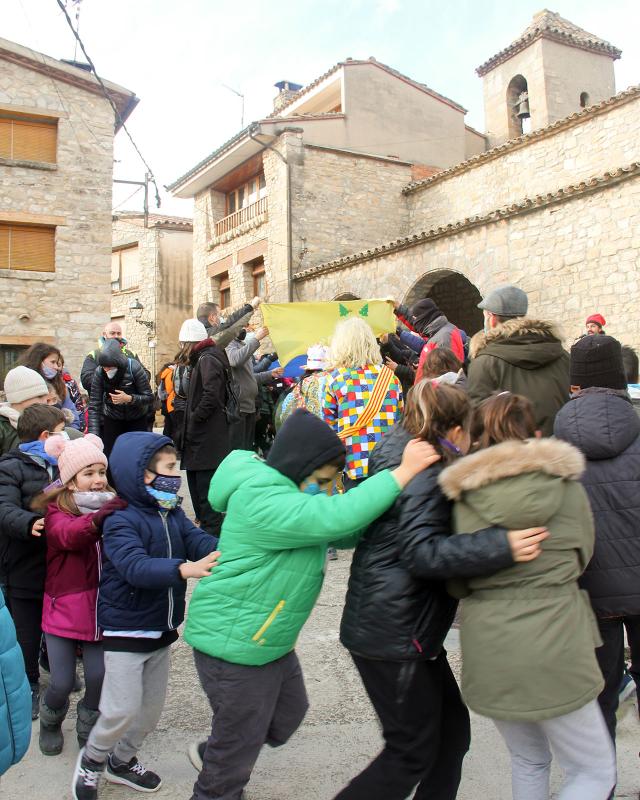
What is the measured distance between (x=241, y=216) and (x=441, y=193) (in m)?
6.45

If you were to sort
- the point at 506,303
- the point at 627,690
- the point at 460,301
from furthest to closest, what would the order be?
1. the point at 460,301
2. the point at 506,303
3. the point at 627,690

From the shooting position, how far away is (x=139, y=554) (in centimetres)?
250

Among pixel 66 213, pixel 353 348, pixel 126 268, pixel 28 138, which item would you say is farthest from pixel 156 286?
pixel 353 348

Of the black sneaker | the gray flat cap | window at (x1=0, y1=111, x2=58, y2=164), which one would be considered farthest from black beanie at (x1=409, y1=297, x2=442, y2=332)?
window at (x1=0, y1=111, x2=58, y2=164)

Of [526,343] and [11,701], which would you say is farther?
[526,343]

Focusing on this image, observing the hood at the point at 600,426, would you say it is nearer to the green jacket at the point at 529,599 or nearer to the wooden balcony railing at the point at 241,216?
the green jacket at the point at 529,599

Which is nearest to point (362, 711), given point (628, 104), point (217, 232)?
point (628, 104)

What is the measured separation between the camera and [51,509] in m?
2.97

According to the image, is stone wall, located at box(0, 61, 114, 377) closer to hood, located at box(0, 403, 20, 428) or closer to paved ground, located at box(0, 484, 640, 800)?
hood, located at box(0, 403, 20, 428)

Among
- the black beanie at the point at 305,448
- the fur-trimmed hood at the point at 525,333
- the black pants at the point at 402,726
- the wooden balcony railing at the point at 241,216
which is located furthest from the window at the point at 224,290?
the black pants at the point at 402,726

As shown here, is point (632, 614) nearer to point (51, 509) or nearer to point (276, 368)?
point (51, 509)

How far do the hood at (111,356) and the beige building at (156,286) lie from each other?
2124cm

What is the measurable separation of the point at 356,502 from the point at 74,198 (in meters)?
16.1

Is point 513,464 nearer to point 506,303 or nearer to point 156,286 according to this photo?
point 506,303
